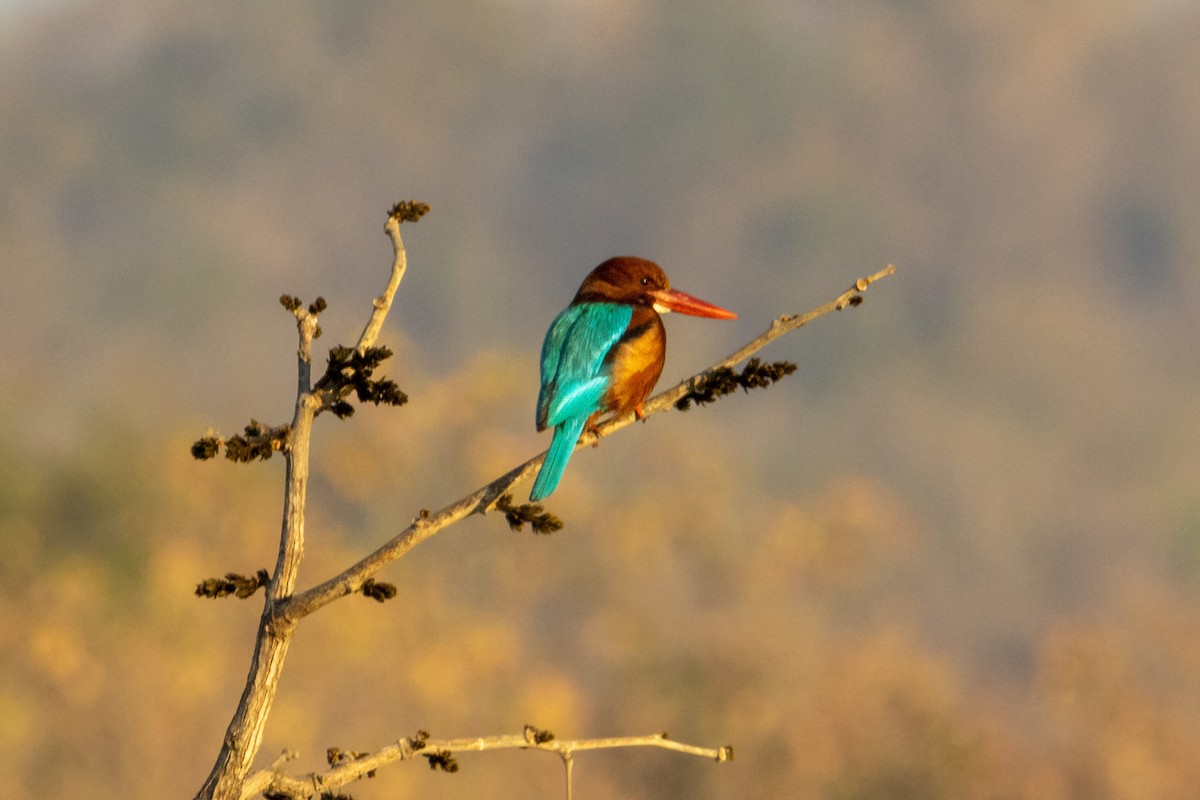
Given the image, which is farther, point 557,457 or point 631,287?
point 631,287

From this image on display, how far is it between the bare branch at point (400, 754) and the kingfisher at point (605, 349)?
1495mm

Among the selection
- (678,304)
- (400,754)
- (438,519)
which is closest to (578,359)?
(678,304)

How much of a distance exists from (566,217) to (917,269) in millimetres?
25245

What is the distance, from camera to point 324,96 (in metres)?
152

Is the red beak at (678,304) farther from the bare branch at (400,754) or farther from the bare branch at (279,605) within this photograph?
the bare branch at (400,754)

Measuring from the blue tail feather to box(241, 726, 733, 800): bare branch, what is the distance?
1120 millimetres

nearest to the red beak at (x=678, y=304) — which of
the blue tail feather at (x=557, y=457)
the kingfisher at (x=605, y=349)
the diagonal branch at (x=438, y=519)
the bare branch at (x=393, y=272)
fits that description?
the kingfisher at (x=605, y=349)

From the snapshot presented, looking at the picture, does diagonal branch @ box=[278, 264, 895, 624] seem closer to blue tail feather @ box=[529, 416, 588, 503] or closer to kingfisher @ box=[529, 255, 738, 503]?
blue tail feather @ box=[529, 416, 588, 503]

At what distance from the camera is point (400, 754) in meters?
4.56

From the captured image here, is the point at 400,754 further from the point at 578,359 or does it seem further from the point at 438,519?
the point at 578,359

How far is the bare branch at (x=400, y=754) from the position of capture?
4406 mm

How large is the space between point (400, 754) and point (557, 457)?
1670 millimetres

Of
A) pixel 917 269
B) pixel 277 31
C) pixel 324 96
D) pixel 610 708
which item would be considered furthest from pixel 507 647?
pixel 277 31

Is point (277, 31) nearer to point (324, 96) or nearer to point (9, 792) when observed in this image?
point (324, 96)
